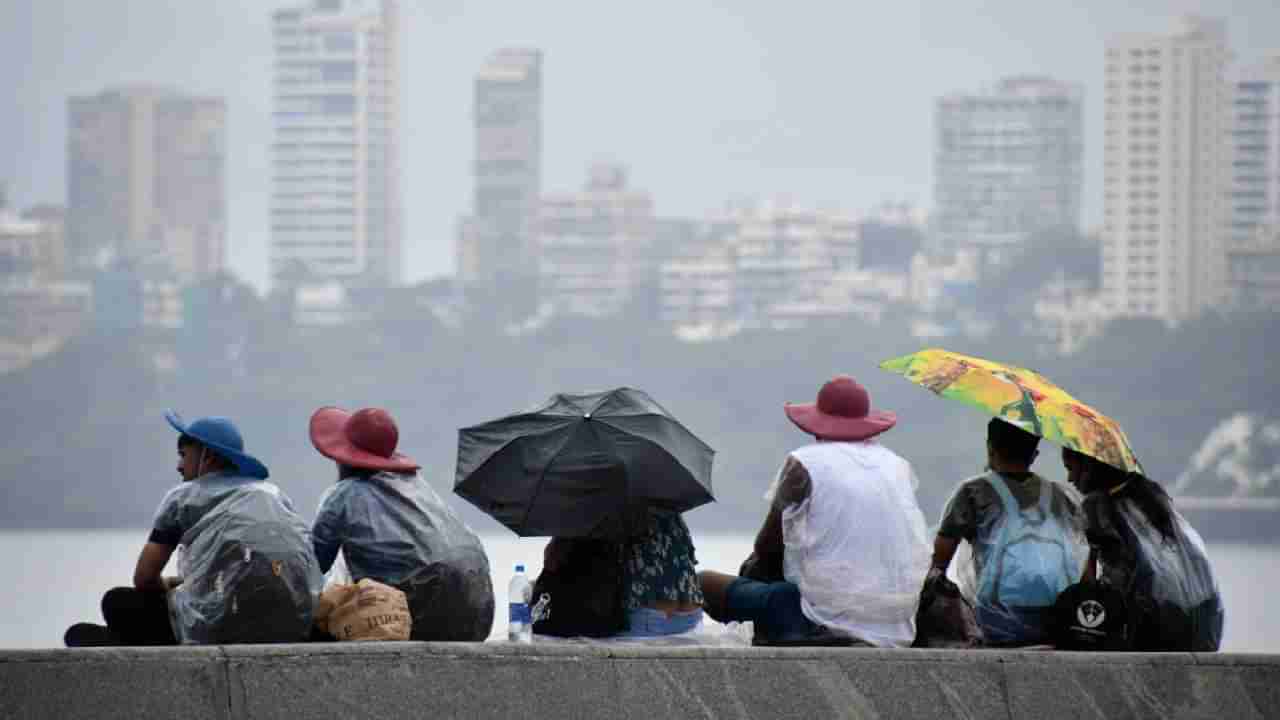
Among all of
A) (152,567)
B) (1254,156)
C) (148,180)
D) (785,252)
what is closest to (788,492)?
(152,567)

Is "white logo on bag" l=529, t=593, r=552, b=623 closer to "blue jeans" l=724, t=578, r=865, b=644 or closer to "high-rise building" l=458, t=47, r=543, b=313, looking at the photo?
"blue jeans" l=724, t=578, r=865, b=644

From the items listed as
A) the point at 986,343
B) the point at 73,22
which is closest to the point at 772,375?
the point at 986,343

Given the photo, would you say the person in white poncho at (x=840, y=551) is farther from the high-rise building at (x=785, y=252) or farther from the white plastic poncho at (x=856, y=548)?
the high-rise building at (x=785, y=252)

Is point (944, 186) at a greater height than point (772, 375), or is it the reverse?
point (944, 186)

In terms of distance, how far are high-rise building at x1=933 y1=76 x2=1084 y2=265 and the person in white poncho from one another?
113414mm

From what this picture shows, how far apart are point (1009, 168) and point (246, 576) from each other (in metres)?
119

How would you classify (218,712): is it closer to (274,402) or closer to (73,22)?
(274,402)

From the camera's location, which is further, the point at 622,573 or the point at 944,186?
the point at 944,186

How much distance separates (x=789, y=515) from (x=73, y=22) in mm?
136974

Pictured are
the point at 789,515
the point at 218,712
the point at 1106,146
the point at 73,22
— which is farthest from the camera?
the point at 73,22

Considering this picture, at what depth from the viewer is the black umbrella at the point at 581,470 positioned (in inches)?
195

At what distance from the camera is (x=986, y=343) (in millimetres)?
106000

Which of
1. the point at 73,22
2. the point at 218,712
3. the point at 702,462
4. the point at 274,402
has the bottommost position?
the point at 274,402

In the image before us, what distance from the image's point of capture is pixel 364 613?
4621mm
